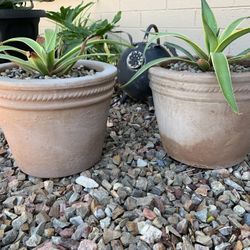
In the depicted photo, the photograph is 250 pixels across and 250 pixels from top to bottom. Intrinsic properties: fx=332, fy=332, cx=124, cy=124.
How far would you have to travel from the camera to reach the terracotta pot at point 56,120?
3.83 feet

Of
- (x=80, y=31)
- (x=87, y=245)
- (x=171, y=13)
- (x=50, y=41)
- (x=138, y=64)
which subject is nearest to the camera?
Answer: (x=87, y=245)

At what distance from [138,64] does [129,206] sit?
3.37 feet

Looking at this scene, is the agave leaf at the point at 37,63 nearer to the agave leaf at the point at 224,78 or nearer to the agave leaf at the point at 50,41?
the agave leaf at the point at 50,41

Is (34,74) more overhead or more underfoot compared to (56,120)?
more overhead

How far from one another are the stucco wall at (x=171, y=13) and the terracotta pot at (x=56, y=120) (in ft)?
3.83

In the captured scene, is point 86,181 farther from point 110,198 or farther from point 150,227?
point 150,227

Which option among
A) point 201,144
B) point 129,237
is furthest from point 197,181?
point 129,237

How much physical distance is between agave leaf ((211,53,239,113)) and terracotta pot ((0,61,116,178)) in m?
0.40

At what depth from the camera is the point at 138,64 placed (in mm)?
1970

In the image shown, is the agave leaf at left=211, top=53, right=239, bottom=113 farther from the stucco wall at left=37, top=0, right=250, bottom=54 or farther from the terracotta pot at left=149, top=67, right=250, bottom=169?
the stucco wall at left=37, top=0, right=250, bottom=54

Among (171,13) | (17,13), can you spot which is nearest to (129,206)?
(17,13)

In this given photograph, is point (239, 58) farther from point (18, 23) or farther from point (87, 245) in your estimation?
point (18, 23)

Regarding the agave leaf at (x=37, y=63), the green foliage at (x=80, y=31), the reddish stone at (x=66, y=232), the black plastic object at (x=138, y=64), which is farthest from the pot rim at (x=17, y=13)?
the reddish stone at (x=66, y=232)

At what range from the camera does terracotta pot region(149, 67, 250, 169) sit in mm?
1219
